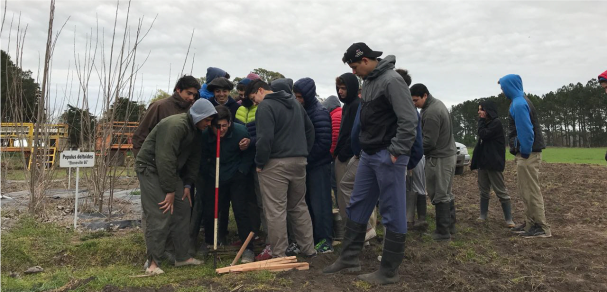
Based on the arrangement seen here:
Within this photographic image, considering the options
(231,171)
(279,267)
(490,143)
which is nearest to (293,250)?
(279,267)

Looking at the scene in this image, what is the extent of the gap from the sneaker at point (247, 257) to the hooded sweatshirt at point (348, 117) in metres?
1.45

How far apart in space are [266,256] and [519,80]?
396 centimetres

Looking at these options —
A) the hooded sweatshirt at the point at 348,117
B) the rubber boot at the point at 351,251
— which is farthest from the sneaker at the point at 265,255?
the hooded sweatshirt at the point at 348,117

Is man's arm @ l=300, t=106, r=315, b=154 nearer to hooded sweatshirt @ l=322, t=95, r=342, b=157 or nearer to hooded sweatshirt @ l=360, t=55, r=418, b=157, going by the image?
hooded sweatshirt @ l=322, t=95, r=342, b=157

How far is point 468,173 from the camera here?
13.5 meters

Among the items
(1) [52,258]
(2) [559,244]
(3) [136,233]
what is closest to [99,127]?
(3) [136,233]

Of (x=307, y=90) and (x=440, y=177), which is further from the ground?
(x=307, y=90)

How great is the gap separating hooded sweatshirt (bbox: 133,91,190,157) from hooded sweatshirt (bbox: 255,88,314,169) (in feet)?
3.61

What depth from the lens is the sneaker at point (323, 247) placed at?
450cm

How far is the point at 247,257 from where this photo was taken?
4.21 metres

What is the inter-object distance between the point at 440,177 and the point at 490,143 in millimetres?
1401

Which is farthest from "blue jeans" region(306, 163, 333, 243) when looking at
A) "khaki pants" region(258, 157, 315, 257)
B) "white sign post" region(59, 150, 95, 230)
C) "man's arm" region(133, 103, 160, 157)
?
"white sign post" region(59, 150, 95, 230)

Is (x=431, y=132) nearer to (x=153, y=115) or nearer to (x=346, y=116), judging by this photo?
(x=346, y=116)

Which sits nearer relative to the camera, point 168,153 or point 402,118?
point 402,118
